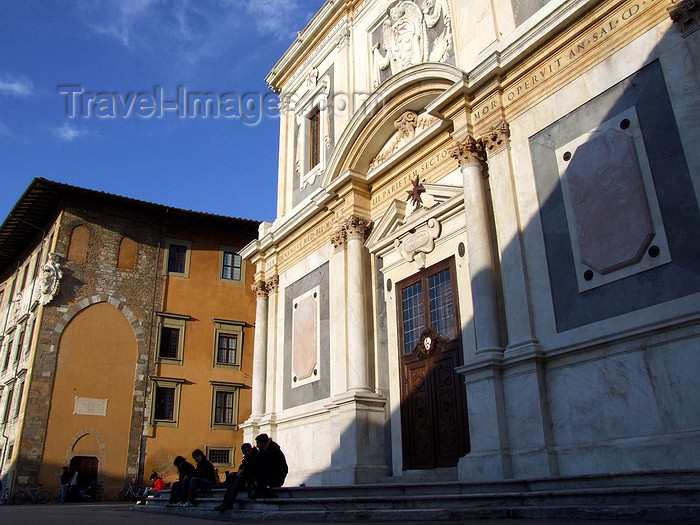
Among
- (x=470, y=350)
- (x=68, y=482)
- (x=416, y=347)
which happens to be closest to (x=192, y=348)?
(x=68, y=482)

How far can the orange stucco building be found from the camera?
73.5ft

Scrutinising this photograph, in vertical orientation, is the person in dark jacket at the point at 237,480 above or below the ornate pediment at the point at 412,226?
below


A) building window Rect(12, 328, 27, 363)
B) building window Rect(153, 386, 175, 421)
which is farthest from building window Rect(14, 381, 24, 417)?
building window Rect(153, 386, 175, 421)

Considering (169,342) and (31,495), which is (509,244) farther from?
(31,495)

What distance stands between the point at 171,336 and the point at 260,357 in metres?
9.75

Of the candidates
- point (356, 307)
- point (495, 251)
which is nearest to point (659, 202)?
point (495, 251)

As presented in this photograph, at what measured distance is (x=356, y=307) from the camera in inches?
525

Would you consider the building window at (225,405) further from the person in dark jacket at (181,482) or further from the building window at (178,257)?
the person in dark jacket at (181,482)

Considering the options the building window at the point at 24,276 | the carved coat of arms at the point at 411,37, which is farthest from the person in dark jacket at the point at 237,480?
the building window at the point at 24,276

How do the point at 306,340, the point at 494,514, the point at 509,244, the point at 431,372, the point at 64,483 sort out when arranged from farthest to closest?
1. the point at 64,483
2. the point at 306,340
3. the point at 431,372
4. the point at 509,244
5. the point at 494,514

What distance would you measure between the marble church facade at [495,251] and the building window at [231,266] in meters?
11.3

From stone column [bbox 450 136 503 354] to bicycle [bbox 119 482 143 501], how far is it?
17161 mm

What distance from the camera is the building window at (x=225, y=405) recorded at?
25328 mm

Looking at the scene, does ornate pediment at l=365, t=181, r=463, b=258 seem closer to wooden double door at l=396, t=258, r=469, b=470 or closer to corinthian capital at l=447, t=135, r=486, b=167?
wooden double door at l=396, t=258, r=469, b=470
